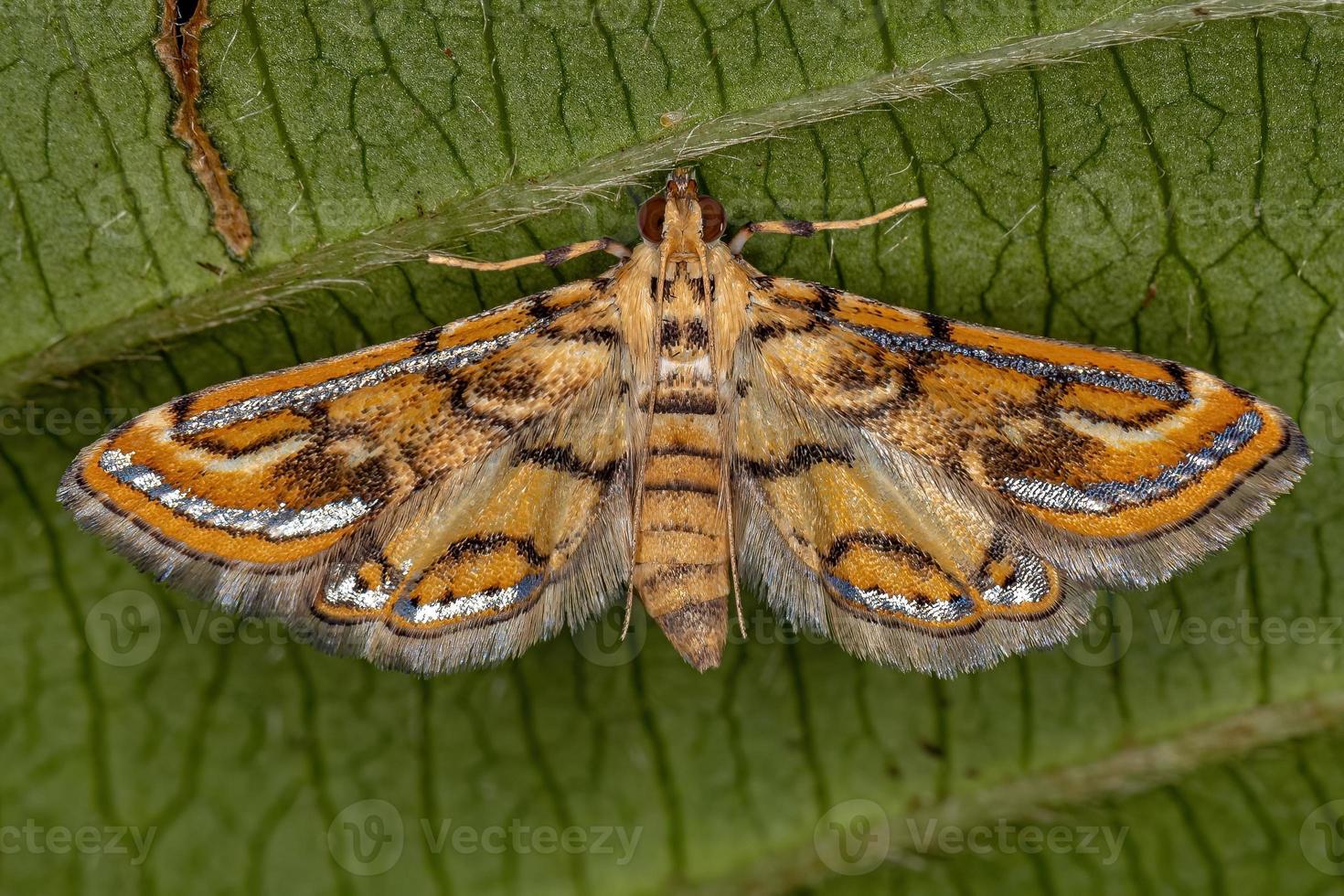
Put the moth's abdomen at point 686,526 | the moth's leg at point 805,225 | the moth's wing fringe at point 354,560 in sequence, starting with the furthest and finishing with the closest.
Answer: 1. the moth's leg at point 805,225
2. the moth's abdomen at point 686,526
3. the moth's wing fringe at point 354,560

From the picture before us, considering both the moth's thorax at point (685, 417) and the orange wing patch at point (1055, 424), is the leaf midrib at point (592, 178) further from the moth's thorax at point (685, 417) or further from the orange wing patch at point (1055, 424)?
the orange wing patch at point (1055, 424)

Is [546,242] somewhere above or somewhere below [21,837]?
above

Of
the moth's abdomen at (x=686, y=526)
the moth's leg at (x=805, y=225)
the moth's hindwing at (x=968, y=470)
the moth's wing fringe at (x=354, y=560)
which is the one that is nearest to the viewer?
the moth's wing fringe at (x=354, y=560)

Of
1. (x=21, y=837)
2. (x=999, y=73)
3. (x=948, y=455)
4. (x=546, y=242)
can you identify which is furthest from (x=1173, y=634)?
(x=21, y=837)

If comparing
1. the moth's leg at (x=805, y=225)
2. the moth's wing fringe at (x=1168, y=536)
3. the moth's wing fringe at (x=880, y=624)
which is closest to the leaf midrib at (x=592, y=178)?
the moth's leg at (x=805, y=225)

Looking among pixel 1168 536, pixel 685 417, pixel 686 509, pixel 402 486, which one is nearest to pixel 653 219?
pixel 685 417

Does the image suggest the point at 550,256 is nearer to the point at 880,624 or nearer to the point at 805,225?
the point at 805,225

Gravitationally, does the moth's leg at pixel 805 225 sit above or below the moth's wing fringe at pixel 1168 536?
above

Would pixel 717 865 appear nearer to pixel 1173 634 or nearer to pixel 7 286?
pixel 1173 634
